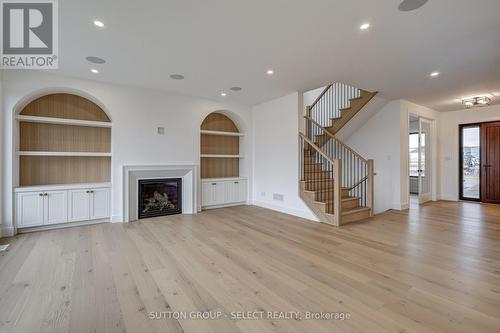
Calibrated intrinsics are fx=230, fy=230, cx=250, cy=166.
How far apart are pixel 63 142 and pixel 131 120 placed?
1.33m

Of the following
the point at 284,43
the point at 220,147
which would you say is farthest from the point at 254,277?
the point at 220,147

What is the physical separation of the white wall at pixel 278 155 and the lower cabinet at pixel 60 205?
3.62m

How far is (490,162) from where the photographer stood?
669 cm

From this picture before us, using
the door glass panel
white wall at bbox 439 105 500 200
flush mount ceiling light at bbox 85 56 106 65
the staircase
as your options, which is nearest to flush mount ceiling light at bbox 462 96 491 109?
white wall at bbox 439 105 500 200

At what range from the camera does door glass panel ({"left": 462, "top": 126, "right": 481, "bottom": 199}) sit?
6.94 m

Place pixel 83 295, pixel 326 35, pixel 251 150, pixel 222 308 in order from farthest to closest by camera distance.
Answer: pixel 251 150 → pixel 326 35 → pixel 83 295 → pixel 222 308

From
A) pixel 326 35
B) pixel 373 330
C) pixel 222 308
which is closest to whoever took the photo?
pixel 373 330

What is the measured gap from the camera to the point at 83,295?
83.9 inches

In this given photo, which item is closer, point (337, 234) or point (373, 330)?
point (373, 330)

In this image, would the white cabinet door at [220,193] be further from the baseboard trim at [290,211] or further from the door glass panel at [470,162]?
the door glass panel at [470,162]

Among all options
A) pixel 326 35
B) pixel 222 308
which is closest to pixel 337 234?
pixel 222 308

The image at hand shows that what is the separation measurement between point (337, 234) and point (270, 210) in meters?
2.15

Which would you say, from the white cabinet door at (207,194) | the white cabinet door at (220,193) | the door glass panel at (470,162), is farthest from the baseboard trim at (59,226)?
the door glass panel at (470,162)

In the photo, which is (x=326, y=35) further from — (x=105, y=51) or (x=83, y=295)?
(x=83, y=295)
